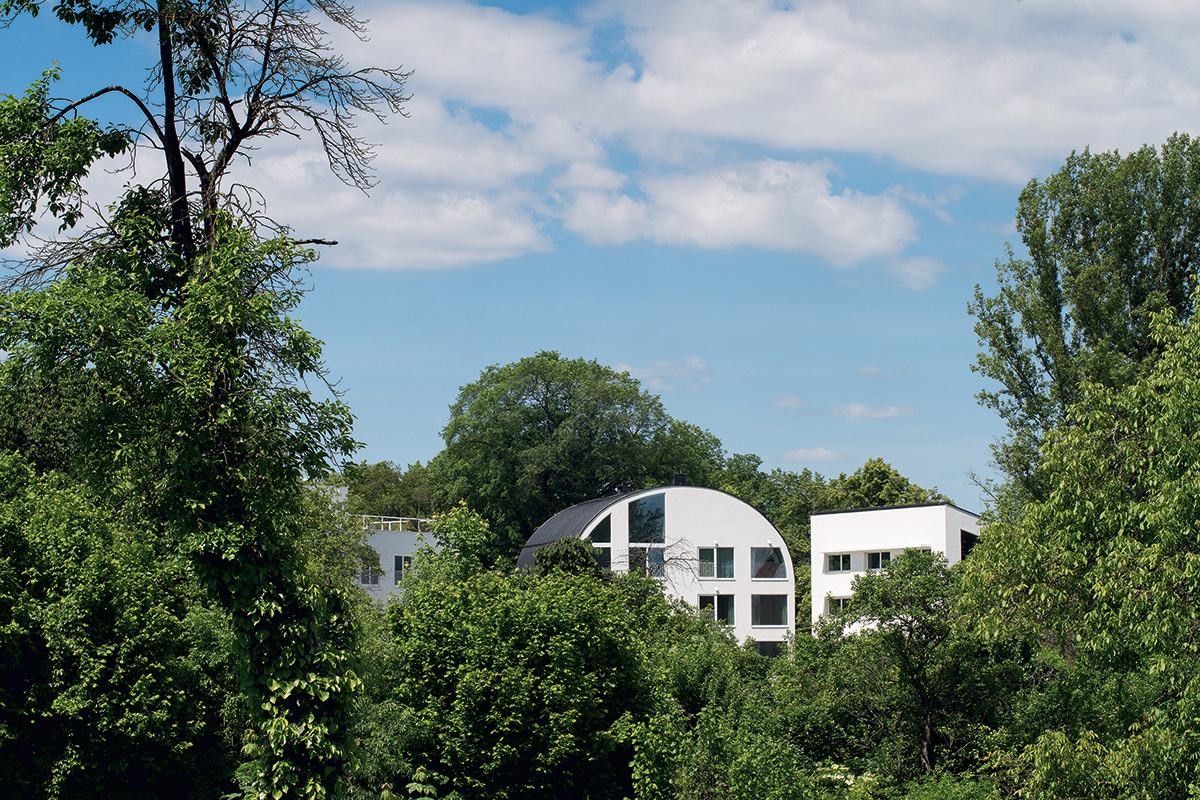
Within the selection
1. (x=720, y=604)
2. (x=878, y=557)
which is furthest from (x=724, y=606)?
(x=878, y=557)

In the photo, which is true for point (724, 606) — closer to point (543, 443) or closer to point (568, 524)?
point (568, 524)

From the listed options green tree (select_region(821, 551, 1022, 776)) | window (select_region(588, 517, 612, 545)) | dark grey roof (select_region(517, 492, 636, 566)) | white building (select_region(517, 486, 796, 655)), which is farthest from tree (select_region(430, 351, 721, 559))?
green tree (select_region(821, 551, 1022, 776))

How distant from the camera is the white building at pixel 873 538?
138ft

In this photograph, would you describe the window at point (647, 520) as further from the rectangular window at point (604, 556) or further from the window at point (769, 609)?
the window at point (769, 609)

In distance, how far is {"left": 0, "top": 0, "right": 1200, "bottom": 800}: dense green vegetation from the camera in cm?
1221

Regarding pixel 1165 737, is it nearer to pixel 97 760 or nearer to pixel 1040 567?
pixel 1040 567

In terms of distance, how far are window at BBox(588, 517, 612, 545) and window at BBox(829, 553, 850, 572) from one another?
10.3 m

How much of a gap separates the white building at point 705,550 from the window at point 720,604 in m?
0.05

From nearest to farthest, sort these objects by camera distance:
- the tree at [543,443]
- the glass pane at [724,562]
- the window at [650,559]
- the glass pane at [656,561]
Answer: the window at [650,559] < the glass pane at [656,561] < the glass pane at [724,562] < the tree at [543,443]

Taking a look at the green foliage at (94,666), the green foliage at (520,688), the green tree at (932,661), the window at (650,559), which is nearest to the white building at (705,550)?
the window at (650,559)

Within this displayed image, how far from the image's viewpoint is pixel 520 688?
19.9 m

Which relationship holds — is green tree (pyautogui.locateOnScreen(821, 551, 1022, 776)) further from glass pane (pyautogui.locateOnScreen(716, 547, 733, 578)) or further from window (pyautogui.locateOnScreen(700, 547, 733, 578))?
glass pane (pyautogui.locateOnScreen(716, 547, 733, 578))

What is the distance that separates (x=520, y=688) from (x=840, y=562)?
29595 mm

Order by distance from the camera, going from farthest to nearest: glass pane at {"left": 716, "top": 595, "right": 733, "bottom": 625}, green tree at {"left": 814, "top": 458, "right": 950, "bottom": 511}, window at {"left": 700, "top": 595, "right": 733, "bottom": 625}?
green tree at {"left": 814, "top": 458, "right": 950, "bottom": 511} → glass pane at {"left": 716, "top": 595, "right": 733, "bottom": 625} → window at {"left": 700, "top": 595, "right": 733, "bottom": 625}
